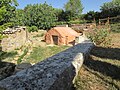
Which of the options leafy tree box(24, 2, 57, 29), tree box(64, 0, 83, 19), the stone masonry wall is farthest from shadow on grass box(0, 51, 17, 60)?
tree box(64, 0, 83, 19)

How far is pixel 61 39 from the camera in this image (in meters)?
32.8

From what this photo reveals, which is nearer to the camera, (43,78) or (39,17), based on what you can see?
(43,78)

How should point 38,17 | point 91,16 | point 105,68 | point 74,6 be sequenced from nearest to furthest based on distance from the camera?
point 105,68
point 38,17
point 91,16
point 74,6

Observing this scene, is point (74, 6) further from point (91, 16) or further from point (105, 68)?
point (105, 68)

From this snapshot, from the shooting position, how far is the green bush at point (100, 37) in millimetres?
15935

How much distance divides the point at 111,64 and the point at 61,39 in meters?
25.3

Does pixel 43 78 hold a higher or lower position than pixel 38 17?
lower

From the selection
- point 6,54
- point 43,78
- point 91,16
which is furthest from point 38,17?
point 43,78

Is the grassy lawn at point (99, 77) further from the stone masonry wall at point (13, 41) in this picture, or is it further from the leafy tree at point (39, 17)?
the leafy tree at point (39, 17)

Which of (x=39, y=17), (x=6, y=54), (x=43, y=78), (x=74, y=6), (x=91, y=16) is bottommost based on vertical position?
(x=6, y=54)

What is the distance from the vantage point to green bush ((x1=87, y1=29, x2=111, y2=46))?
52.3 ft

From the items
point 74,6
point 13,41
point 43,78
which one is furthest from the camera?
point 74,6

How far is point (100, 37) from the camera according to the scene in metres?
15.9

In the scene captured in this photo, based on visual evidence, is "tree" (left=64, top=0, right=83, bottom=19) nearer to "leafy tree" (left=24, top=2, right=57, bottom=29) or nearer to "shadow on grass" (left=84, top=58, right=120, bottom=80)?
"leafy tree" (left=24, top=2, right=57, bottom=29)
